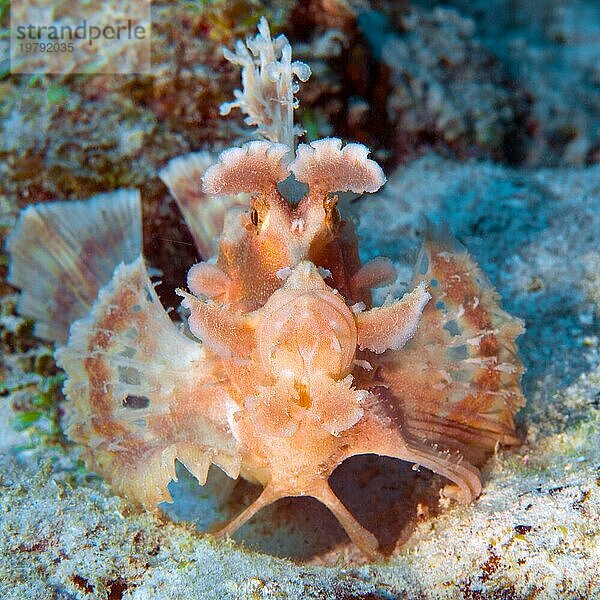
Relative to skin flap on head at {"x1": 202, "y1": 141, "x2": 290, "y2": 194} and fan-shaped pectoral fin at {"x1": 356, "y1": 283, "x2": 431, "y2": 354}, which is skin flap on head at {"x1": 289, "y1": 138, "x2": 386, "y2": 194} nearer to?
skin flap on head at {"x1": 202, "y1": 141, "x2": 290, "y2": 194}

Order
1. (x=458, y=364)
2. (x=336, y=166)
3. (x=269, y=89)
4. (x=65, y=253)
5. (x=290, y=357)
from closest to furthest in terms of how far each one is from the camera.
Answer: (x=290, y=357)
(x=336, y=166)
(x=458, y=364)
(x=269, y=89)
(x=65, y=253)

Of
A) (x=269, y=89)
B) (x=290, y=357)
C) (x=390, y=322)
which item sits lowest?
(x=290, y=357)

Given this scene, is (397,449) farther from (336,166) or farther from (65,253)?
(65,253)

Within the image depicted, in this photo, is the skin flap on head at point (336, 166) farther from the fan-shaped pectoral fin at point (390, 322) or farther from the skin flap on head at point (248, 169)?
the fan-shaped pectoral fin at point (390, 322)

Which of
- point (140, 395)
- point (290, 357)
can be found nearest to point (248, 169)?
point (290, 357)

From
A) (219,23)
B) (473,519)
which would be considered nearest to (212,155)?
(219,23)
